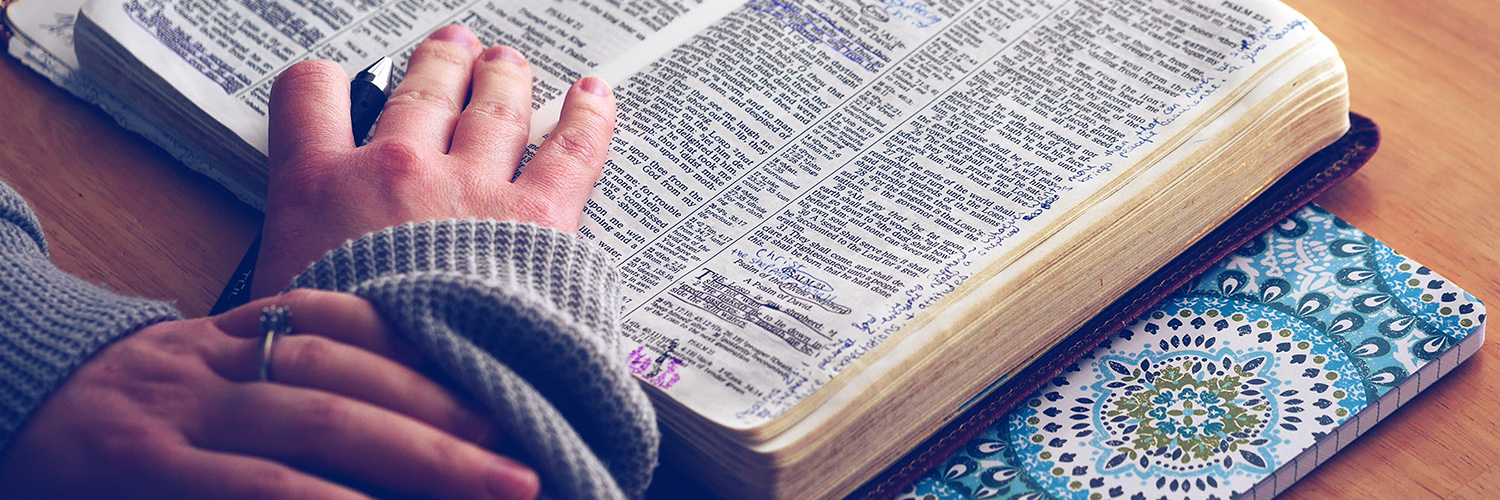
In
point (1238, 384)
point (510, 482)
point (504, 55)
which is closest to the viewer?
point (510, 482)

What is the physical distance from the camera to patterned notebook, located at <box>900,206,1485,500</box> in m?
0.48

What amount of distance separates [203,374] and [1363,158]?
1.96 feet

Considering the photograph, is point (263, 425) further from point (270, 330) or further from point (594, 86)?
point (594, 86)

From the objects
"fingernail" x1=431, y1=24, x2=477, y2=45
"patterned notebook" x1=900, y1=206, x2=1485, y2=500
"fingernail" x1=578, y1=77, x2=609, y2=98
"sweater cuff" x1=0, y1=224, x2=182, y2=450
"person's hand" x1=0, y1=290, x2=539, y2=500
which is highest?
"fingernail" x1=431, y1=24, x2=477, y2=45

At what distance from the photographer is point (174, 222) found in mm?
587

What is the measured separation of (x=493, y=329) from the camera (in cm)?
41

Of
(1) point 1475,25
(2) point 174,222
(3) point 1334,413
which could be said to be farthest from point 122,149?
(1) point 1475,25

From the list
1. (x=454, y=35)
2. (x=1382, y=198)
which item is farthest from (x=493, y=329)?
(x=1382, y=198)

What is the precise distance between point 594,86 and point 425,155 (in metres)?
0.11

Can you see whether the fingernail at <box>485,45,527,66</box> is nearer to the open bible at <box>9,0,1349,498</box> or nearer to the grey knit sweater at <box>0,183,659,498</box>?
the open bible at <box>9,0,1349,498</box>

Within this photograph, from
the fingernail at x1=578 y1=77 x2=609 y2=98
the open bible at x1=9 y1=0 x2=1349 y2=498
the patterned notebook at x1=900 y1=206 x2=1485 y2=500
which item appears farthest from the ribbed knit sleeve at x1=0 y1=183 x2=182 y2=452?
the patterned notebook at x1=900 y1=206 x2=1485 y2=500

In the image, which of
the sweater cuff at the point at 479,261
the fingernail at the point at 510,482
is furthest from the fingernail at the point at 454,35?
the fingernail at the point at 510,482

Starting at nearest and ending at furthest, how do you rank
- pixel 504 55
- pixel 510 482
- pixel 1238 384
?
pixel 510 482, pixel 1238 384, pixel 504 55

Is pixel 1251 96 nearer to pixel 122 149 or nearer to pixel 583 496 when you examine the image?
pixel 583 496
